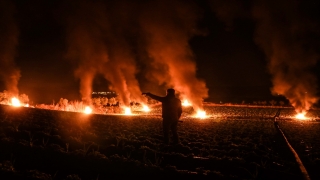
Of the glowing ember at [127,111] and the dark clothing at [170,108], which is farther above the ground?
the glowing ember at [127,111]

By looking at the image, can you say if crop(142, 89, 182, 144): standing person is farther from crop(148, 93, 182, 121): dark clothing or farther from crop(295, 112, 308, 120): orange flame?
crop(295, 112, 308, 120): orange flame

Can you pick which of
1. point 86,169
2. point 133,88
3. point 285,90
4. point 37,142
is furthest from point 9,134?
point 285,90

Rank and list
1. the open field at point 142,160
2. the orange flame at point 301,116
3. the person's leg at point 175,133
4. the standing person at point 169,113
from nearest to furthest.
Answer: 1. the open field at point 142,160
2. the standing person at point 169,113
3. the person's leg at point 175,133
4. the orange flame at point 301,116

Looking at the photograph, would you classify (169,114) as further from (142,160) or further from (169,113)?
(142,160)

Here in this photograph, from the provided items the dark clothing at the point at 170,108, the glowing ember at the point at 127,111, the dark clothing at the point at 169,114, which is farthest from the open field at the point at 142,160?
the glowing ember at the point at 127,111

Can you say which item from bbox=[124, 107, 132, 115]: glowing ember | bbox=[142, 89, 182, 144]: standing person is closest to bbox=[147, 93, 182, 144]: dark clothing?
bbox=[142, 89, 182, 144]: standing person

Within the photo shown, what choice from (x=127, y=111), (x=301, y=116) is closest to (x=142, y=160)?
(x=127, y=111)

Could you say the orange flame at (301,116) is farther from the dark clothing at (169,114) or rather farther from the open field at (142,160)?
the dark clothing at (169,114)

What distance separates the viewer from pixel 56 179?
242 inches

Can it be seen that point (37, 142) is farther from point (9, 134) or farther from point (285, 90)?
point (285, 90)

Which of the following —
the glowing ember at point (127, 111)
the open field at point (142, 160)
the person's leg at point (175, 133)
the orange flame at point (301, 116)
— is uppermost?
the glowing ember at point (127, 111)

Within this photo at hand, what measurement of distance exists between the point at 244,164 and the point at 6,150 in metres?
5.85

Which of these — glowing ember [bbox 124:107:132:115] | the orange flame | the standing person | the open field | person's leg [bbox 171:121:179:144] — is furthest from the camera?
glowing ember [bbox 124:107:132:115]

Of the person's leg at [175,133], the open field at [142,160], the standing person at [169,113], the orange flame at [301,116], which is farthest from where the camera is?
the orange flame at [301,116]
